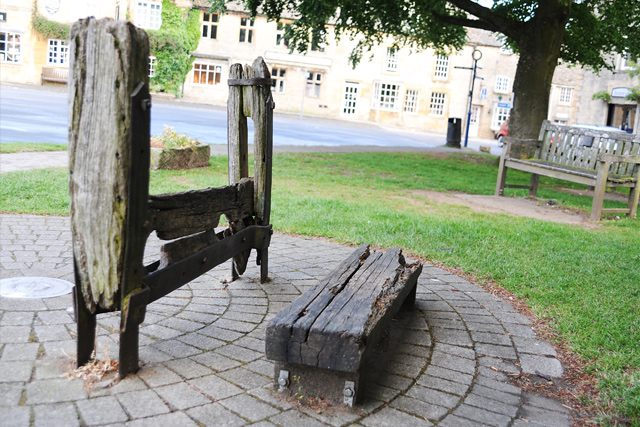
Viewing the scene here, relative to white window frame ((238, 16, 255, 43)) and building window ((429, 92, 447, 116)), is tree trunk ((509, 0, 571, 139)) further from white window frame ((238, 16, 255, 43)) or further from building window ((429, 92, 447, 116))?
building window ((429, 92, 447, 116))

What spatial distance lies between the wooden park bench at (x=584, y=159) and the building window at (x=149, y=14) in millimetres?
35976

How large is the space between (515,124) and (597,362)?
13.1 metres

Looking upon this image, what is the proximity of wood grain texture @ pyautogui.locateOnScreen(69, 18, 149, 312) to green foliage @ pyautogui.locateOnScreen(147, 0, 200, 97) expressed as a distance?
39949mm

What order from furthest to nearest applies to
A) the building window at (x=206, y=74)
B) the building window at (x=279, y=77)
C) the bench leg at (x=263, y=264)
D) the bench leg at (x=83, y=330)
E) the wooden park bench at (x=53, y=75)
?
the building window at (x=279, y=77)
the building window at (x=206, y=74)
the wooden park bench at (x=53, y=75)
the bench leg at (x=263, y=264)
the bench leg at (x=83, y=330)

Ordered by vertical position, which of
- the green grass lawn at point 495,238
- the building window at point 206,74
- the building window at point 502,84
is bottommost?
the green grass lawn at point 495,238

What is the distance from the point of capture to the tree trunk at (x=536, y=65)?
15.4m

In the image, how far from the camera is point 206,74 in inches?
1704

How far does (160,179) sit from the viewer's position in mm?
9867

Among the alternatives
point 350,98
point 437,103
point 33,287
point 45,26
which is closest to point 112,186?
point 33,287

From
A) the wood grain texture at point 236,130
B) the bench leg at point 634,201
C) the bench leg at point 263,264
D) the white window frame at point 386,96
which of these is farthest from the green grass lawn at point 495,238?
the white window frame at point 386,96

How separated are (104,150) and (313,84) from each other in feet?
142

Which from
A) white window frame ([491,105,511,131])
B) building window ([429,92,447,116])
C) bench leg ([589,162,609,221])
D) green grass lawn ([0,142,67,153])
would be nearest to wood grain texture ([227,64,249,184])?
bench leg ([589,162,609,221])

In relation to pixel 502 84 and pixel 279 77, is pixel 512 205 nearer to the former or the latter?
pixel 279 77

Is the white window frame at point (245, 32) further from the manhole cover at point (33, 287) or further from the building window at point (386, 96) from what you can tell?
the manhole cover at point (33, 287)
